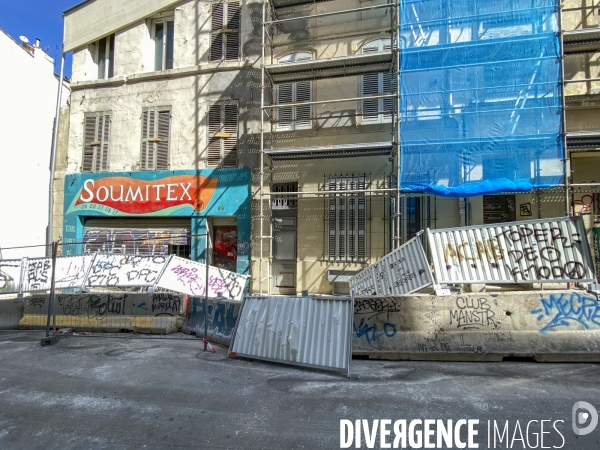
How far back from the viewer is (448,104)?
33.4 ft

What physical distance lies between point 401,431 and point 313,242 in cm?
828

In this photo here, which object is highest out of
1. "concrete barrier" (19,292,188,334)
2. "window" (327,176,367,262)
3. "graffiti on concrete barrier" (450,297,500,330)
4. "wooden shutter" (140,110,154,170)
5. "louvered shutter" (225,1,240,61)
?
"louvered shutter" (225,1,240,61)

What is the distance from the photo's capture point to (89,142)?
14.3m

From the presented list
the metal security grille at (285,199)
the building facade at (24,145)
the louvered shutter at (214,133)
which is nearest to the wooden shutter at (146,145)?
the louvered shutter at (214,133)

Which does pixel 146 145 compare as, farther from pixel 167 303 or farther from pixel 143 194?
pixel 167 303

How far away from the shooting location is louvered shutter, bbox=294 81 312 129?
1220cm

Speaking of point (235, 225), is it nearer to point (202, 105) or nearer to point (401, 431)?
point (202, 105)

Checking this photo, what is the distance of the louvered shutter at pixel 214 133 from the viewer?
508 inches

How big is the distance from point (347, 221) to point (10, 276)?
9.25 meters

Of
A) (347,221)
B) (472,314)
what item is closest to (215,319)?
(472,314)

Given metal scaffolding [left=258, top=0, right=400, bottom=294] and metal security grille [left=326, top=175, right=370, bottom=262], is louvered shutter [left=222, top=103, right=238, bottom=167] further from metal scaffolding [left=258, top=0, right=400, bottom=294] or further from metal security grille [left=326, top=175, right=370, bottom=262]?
metal security grille [left=326, top=175, right=370, bottom=262]

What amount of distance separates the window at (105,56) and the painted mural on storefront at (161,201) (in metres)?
4.34

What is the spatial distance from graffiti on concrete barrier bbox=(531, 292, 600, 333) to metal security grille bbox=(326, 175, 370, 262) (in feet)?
19.3

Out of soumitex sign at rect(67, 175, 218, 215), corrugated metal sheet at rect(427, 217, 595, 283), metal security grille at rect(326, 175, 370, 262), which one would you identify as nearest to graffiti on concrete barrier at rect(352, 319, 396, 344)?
corrugated metal sheet at rect(427, 217, 595, 283)
